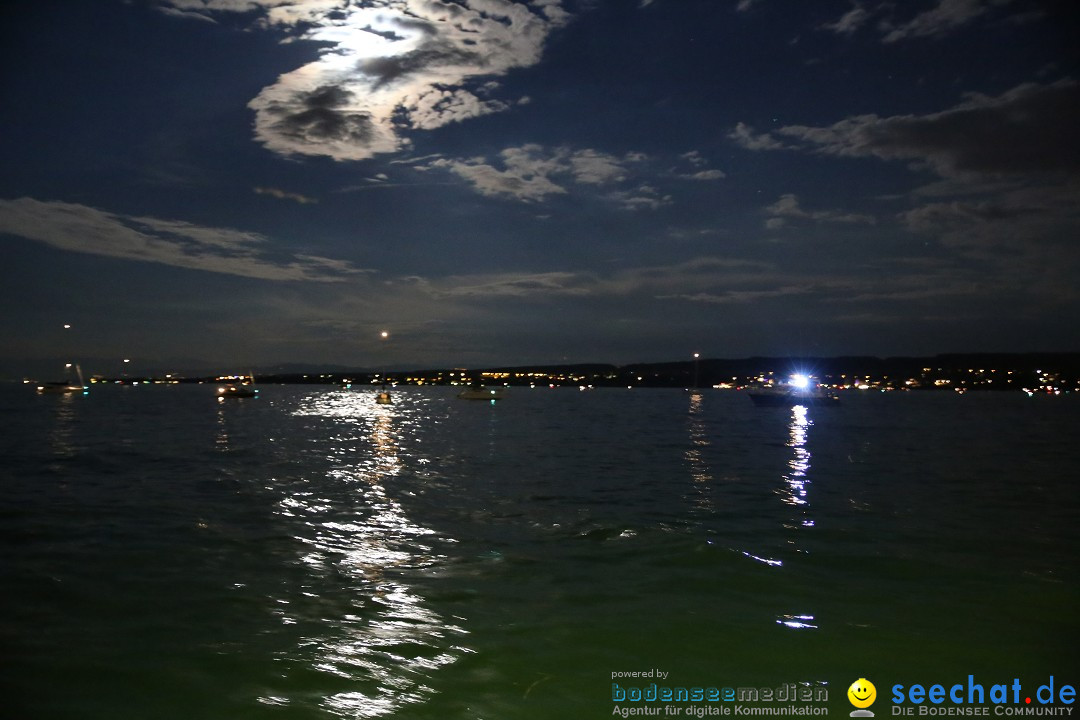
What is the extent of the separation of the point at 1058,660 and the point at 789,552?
675 centimetres

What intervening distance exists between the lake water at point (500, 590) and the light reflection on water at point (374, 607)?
2.1 inches

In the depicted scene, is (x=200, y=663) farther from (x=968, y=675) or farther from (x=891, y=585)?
(x=891, y=585)

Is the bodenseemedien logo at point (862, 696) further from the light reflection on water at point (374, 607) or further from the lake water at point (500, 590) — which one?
the light reflection on water at point (374, 607)

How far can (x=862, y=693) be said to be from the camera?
895 cm

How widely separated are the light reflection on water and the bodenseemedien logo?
16.7 feet

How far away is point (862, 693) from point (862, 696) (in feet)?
0.25

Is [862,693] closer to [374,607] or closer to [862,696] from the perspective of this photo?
[862,696]

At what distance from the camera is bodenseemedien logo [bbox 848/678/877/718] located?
27.9 ft

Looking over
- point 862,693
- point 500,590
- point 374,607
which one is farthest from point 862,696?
point 374,607

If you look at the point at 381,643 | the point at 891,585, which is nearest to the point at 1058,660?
the point at 891,585

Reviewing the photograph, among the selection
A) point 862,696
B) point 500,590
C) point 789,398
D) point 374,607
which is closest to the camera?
point 862,696

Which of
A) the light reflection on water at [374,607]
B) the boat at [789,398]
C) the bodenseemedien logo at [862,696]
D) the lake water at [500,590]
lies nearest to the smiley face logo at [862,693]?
the bodenseemedien logo at [862,696]

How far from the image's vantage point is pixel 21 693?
8.48 metres

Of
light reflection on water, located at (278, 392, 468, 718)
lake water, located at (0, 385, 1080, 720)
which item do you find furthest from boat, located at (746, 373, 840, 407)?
light reflection on water, located at (278, 392, 468, 718)
